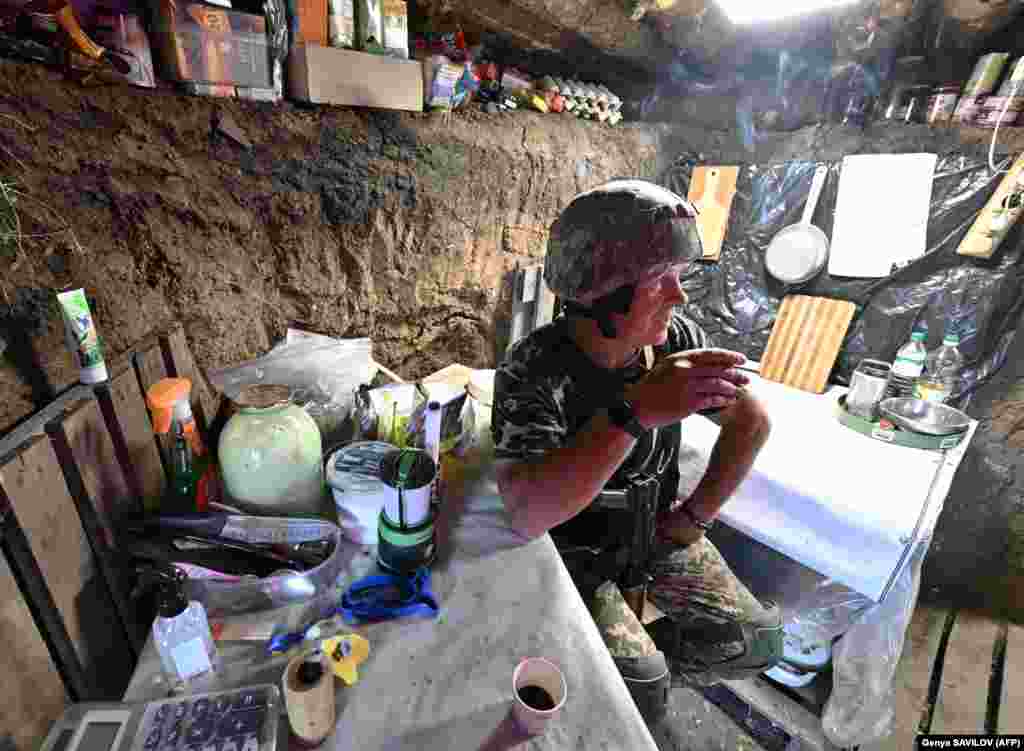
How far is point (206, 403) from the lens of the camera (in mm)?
1270

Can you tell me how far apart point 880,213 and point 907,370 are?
0.86 meters

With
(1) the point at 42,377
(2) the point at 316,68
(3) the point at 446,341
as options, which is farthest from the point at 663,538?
(2) the point at 316,68

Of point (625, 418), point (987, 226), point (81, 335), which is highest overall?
point (987, 226)

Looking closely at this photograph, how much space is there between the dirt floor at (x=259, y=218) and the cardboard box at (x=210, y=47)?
0.06 metres

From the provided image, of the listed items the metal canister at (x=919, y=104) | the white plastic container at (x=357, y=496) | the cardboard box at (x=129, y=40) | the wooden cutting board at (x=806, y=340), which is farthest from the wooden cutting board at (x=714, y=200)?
the cardboard box at (x=129, y=40)

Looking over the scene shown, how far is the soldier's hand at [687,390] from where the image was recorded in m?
0.97

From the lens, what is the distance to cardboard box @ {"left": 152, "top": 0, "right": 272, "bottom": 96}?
3.67ft

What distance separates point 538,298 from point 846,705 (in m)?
2.12

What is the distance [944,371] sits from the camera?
209cm

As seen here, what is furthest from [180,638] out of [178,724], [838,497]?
[838,497]

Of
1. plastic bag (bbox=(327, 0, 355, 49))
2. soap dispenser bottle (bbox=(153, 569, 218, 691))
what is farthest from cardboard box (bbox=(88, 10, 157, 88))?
soap dispenser bottle (bbox=(153, 569, 218, 691))

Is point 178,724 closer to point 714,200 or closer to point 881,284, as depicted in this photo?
point 881,284

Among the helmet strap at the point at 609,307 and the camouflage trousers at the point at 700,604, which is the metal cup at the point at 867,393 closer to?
the camouflage trousers at the point at 700,604

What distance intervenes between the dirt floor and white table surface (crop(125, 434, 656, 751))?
0.74m
